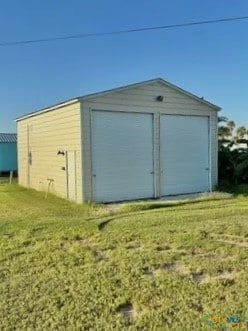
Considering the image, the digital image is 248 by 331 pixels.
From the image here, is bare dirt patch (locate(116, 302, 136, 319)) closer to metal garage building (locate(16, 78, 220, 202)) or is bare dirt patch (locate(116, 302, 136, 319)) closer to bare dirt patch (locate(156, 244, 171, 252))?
bare dirt patch (locate(156, 244, 171, 252))

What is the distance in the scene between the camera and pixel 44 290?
4.06 meters

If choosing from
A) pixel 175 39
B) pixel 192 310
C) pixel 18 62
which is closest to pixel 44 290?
pixel 192 310

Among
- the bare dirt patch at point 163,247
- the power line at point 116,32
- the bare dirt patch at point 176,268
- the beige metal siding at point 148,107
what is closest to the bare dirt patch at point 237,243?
the bare dirt patch at point 163,247

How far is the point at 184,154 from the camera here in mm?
13461

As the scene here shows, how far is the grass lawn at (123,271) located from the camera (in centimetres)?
343

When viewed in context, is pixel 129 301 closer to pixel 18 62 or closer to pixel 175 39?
pixel 175 39

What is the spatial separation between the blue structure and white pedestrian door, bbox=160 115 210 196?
14.9 meters

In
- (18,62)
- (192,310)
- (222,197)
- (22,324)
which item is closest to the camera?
(22,324)

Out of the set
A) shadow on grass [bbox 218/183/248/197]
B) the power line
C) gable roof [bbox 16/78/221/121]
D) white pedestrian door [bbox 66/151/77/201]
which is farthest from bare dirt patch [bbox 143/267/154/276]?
the power line

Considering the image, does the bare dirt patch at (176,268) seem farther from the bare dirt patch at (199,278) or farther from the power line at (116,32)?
the power line at (116,32)

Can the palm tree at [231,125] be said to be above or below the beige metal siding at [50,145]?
above

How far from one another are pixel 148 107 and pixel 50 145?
4042 mm

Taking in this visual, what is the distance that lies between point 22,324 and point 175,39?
44.9 ft

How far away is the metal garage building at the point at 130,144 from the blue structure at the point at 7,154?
36.4 feet
